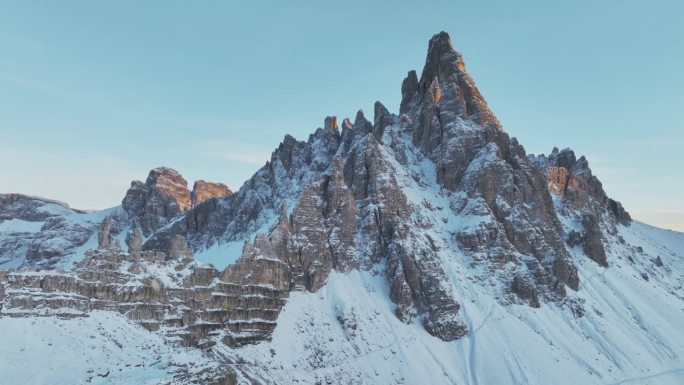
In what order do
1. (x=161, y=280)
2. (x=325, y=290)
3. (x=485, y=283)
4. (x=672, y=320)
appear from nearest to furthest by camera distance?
1. (x=161, y=280)
2. (x=325, y=290)
3. (x=485, y=283)
4. (x=672, y=320)

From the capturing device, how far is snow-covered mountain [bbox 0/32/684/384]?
273 ft

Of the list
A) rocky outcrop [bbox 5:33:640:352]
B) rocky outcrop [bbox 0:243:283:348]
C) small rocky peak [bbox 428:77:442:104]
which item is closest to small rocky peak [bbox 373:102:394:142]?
rocky outcrop [bbox 5:33:640:352]

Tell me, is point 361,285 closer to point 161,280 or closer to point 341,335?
point 341,335

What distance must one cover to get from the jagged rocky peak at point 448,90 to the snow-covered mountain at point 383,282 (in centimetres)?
67

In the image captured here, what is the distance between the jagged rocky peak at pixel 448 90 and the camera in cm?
17312

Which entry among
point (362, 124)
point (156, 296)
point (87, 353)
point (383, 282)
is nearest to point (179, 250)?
point (156, 296)

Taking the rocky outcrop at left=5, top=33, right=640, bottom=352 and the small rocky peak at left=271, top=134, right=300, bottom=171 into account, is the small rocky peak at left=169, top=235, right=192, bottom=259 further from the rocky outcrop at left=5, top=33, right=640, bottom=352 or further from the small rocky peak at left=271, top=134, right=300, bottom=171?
the small rocky peak at left=271, top=134, right=300, bottom=171

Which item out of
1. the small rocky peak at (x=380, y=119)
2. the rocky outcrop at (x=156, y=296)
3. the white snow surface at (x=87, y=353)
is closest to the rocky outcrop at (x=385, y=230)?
the rocky outcrop at (x=156, y=296)

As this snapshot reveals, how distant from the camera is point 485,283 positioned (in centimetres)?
13425

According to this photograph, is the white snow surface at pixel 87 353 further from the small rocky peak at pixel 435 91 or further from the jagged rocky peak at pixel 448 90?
the small rocky peak at pixel 435 91

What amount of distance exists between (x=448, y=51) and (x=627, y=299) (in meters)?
98.1

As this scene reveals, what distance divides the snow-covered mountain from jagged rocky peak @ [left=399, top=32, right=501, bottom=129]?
670mm

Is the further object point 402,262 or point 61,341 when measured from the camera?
point 402,262

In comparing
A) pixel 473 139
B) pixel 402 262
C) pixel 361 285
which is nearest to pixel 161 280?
pixel 361 285
